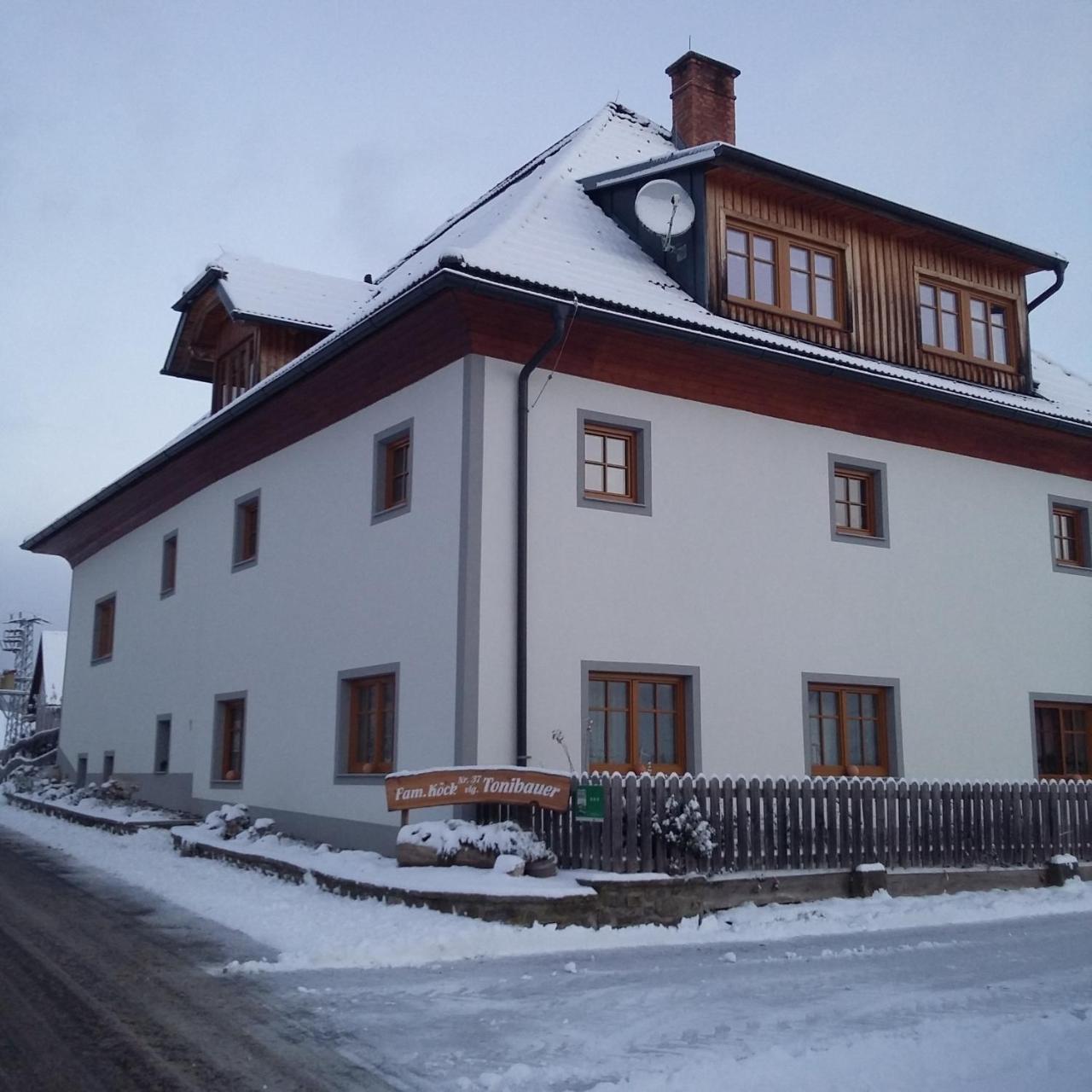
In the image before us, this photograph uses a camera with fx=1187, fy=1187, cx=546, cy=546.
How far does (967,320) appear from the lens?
1830 cm

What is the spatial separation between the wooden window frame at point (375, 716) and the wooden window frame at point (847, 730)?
17.1 feet

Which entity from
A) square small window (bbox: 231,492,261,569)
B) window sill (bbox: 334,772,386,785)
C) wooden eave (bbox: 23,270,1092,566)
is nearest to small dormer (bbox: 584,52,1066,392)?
wooden eave (bbox: 23,270,1092,566)

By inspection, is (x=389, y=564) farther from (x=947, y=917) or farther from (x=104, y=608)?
(x=104, y=608)

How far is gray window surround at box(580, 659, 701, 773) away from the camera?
13422 mm

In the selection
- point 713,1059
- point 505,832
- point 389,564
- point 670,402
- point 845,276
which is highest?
point 845,276

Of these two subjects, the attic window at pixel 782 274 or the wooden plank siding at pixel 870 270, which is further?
the attic window at pixel 782 274

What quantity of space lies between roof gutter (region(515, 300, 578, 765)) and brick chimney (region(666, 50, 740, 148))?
7.29m

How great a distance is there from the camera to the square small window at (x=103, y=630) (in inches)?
1013

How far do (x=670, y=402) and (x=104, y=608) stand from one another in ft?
54.6

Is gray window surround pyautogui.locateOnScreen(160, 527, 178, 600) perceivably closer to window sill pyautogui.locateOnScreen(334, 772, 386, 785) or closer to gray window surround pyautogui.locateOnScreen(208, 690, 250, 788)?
gray window surround pyautogui.locateOnScreen(208, 690, 250, 788)

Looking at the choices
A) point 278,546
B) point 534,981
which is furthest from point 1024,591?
point 534,981

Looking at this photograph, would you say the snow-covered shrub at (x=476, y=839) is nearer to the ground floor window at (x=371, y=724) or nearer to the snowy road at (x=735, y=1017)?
the snowy road at (x=735, y=1017)

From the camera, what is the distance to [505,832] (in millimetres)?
11445

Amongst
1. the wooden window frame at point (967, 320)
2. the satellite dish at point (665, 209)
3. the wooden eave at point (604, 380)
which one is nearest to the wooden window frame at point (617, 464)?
the wooden eave at point (604, 380)
